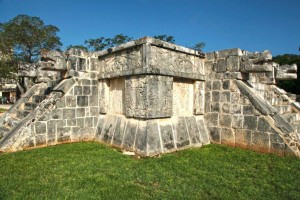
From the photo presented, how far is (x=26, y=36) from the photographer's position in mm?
22344

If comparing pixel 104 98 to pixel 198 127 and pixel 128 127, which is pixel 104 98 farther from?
pixel 198 127

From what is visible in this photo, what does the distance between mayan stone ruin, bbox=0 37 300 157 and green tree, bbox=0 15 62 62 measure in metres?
18.5

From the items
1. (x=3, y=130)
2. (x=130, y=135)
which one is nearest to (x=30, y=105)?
(x=3, y=130)

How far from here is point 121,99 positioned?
5.98 metres

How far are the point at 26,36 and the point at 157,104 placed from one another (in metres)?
22.4

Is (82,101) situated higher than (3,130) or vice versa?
(82,101)

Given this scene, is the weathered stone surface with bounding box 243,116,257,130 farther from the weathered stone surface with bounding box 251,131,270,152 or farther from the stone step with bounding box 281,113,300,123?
the stone step with bounding box 281,113,300,123

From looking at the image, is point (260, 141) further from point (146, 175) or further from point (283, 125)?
point (146, 175)

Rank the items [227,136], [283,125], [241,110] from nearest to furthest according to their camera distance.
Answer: [283,125] → [241,110] → [227,136]

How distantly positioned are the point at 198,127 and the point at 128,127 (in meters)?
1.97

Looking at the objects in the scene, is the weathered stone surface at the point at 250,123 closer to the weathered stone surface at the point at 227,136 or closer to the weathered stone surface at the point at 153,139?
the weathered stone surface at the point at 227,136

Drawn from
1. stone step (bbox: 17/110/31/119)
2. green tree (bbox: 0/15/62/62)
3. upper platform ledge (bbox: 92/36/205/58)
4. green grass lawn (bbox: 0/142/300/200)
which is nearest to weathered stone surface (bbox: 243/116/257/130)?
green grass lawn (bbox: 0/142/300/200)

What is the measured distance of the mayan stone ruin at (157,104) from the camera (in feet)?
16.3

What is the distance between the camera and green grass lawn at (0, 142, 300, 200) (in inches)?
119
